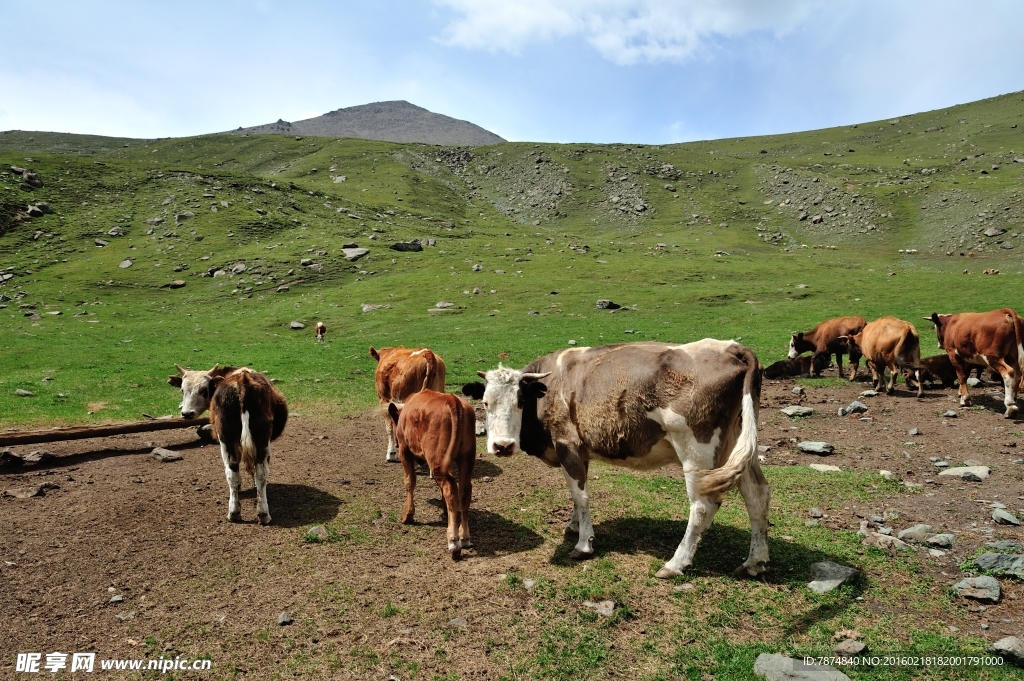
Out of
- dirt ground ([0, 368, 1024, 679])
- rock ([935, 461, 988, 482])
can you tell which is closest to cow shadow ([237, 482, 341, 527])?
dirt ground ([0, 368, 1024, 679])

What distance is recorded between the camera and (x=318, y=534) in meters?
8.47

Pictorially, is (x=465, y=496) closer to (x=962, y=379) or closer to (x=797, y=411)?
(x=797, y=411)

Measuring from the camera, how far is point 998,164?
249 feet

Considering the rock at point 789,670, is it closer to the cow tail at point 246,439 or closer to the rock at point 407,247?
the cow tail at point 246,439

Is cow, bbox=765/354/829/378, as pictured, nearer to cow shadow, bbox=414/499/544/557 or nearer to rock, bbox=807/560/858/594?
rock, bbox=807/560/858/594

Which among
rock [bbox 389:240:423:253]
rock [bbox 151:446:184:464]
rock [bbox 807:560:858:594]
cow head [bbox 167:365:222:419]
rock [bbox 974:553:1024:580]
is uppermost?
rock [bbox 389:240:423:253]

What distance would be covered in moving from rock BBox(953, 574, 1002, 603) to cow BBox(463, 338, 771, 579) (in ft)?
6.59

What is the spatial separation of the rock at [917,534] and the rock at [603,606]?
4.50 meters

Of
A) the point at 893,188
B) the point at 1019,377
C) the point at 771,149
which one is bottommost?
the point at 1019,377

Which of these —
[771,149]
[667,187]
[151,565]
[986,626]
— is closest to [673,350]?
[986,626]

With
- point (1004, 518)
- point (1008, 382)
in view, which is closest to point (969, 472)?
point (1004, 518)

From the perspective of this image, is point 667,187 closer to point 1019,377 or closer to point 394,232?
point 394,232

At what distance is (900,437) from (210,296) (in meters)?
41.1

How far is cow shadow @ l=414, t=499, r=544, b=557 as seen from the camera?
8.00 metres
